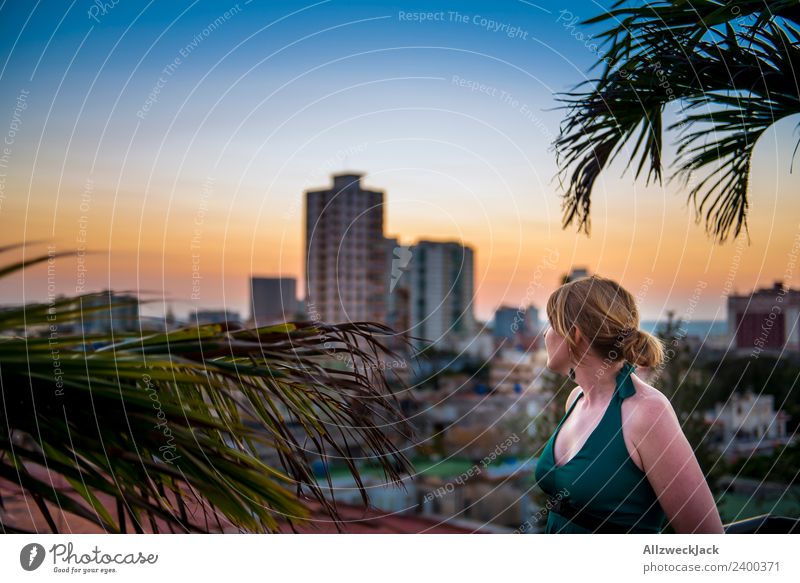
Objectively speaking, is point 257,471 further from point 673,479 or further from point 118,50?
point 118,50

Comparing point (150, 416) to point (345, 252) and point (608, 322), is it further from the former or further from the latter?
→ point (345, 252)

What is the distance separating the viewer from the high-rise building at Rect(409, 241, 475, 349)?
3977 millimetres

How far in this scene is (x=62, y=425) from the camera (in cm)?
167

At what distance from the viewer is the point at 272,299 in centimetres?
311

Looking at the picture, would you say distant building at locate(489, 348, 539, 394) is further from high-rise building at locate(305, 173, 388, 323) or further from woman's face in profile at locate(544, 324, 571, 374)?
woman's face in profile at locate(544, 324, 571, 374)

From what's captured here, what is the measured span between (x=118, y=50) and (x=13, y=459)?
1.48 meters

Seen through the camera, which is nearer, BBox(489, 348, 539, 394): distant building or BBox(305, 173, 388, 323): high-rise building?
BBox(305, 173, 388, 323): high-rise building

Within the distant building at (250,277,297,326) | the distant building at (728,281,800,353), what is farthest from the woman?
the distant building at (728,281,800,353)

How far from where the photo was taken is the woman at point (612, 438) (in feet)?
5.33

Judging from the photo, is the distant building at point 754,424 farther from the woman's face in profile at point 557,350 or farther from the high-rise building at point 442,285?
the woman's face in profile at point 557,350

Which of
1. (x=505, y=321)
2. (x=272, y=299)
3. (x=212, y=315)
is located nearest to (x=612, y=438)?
(x=212, y=315)

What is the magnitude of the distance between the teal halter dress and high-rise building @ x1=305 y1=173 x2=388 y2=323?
157 cm
